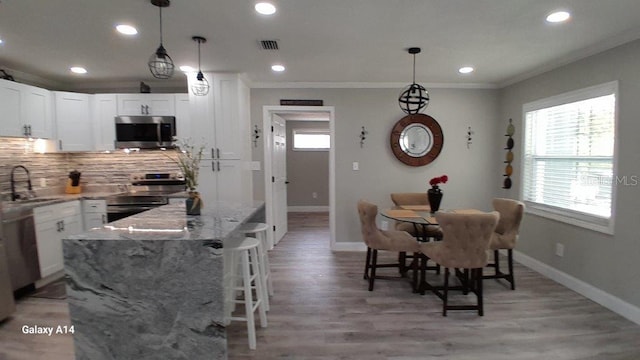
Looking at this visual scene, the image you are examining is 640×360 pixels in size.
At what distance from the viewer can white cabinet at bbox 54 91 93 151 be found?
386cm

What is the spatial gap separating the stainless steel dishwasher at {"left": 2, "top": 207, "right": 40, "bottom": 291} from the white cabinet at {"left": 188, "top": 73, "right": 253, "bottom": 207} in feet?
5.55

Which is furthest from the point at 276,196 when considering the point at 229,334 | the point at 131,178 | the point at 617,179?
the point at 617,179

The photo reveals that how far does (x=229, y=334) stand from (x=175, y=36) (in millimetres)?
2517

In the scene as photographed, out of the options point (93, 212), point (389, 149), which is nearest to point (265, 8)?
point (389, 149)

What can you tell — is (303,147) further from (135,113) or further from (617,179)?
(617,179)

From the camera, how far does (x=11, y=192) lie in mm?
3537

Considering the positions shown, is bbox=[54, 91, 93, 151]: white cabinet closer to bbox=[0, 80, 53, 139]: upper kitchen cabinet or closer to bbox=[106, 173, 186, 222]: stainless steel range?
bbox=[0, 80, 53, 139]: upper kitchen cabinet

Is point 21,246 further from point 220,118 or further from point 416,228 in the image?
point 416,228

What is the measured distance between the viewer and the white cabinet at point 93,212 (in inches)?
151

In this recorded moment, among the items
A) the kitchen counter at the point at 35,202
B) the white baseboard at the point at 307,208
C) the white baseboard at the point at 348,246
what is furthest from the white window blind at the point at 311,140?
the kitchen counter at the point at 35,202

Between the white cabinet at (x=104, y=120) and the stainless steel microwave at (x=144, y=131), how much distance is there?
0.13 m

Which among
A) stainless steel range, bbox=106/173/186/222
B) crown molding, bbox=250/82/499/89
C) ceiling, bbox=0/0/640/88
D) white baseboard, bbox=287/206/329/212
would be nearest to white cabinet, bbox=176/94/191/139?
ceiling, bbox=0/0/640/88

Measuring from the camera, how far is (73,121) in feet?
13.0

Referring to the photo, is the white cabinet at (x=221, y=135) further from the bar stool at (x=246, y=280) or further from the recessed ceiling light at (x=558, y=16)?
the recessed ceiling light at (x=558, y=16)
